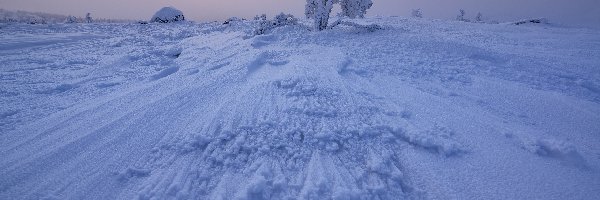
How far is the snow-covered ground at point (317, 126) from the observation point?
69.7 inches

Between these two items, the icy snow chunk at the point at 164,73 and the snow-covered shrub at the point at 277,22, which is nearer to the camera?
the icy snow chunk at the point at 164,73

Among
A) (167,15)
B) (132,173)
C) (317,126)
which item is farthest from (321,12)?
(167,15)

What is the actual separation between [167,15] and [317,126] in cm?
1197

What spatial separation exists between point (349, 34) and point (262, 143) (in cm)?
354

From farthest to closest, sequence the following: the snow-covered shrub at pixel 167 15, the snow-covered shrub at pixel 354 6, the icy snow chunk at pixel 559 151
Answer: the snow-covered shrub at pixel 167 15
the snow-covered shrub at pixel 354 6
the icy snow chunk at pixel 559 151

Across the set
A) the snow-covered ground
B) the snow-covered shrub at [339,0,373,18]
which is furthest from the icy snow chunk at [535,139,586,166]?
the snow-covered shrub at [339,0,373,18]

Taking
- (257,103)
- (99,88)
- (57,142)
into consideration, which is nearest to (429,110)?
(257,103)

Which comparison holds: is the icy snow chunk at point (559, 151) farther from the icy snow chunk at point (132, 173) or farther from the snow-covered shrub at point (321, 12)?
the snow-covered shrub at point (321, 12)

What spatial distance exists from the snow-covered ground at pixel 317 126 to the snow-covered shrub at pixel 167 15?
8699 mm

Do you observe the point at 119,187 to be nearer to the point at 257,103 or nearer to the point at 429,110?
the point at 257,103

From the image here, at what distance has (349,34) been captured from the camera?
17.0 feet

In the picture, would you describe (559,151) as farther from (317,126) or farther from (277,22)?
(277,22)

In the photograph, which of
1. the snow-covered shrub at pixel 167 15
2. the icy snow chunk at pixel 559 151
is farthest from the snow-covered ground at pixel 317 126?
the snow-covered shrub at pixel 167 15

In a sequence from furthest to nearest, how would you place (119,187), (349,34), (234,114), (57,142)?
(349,34) → (234,114) → (57,142) → (119,187)
